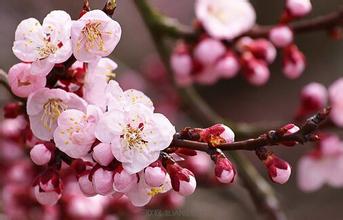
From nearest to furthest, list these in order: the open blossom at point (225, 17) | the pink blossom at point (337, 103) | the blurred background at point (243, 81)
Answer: the pink blossom at point (337, 103) → the open blossom at point (225, 17) → the blurred background at point (243, 81)

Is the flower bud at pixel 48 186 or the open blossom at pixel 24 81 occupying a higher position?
the open blossom at pixel 24 81

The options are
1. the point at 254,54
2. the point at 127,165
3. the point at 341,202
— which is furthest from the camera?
the point at 341,202

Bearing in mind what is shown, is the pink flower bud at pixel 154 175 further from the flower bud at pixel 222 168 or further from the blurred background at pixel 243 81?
the blurred background at pixel 243 81

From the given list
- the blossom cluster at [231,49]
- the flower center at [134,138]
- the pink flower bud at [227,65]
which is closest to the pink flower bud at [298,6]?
the blossom cluster at [231,49]

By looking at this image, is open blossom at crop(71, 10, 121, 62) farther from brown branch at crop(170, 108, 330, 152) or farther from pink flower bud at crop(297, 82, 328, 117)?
pink flower bud at crop(297, 82, 328, 117)

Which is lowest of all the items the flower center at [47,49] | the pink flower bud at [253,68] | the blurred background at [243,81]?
the blurred background at [243,81]

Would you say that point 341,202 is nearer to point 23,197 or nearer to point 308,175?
point 308,175

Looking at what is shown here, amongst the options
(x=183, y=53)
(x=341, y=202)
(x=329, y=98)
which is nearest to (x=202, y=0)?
(x=183, y=53)
